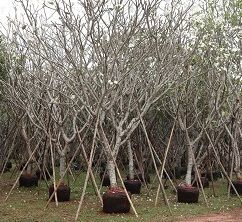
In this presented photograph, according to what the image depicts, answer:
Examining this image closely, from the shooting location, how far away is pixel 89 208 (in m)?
14.9

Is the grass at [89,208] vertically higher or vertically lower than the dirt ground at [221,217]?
higher

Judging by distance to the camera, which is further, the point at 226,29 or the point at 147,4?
the point at 226,29

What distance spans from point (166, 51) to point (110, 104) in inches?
115

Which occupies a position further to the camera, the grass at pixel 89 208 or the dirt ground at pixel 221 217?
the dirt ground at pixel 221 217

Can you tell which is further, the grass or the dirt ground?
the dirt ground

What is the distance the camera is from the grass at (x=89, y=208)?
13.3m

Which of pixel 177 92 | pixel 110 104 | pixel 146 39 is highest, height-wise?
pixel 146 39

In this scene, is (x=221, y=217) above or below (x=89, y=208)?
below

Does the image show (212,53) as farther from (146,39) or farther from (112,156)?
(112,156)

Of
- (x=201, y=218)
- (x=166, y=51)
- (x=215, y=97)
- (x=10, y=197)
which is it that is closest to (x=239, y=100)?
(x=215, y=97)

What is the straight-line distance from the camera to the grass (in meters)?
13.3

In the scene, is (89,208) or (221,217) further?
(89,208)

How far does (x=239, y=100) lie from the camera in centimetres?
1773

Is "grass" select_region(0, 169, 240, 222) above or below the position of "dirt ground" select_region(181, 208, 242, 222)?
above
